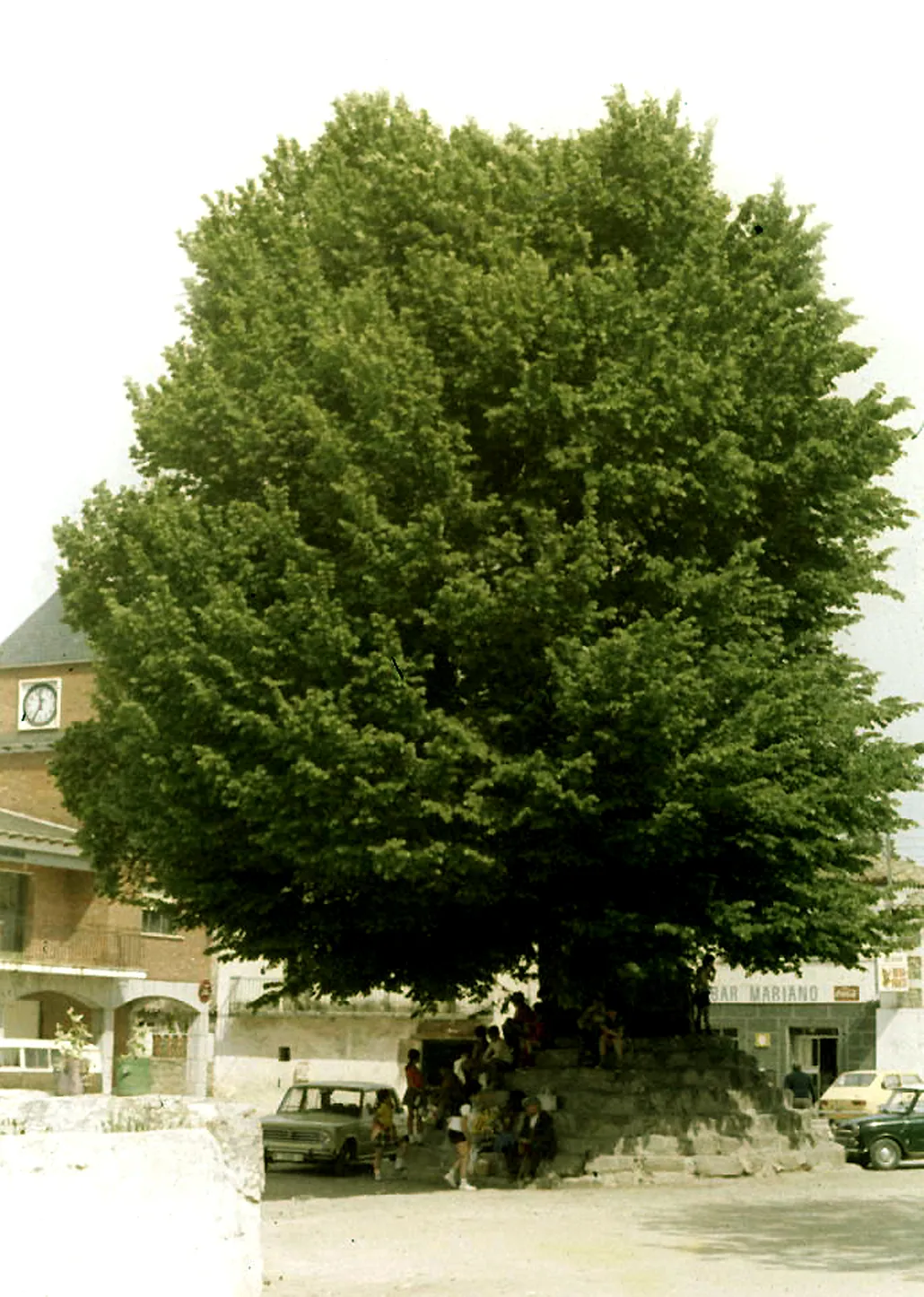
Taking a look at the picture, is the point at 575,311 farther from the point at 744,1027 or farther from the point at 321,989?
the point at 744,1027

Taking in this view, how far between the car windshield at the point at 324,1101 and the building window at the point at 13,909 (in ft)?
49.6

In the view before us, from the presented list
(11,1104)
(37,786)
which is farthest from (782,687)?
(37,786)

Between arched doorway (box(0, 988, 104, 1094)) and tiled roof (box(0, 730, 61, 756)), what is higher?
tiled roof (box(0, 730, 61, 756))

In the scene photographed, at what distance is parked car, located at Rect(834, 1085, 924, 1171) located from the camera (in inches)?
1178

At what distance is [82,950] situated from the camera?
153 feet

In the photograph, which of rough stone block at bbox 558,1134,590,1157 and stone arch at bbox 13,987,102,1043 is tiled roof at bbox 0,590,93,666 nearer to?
stone arch at bbox 13,987,102,1043

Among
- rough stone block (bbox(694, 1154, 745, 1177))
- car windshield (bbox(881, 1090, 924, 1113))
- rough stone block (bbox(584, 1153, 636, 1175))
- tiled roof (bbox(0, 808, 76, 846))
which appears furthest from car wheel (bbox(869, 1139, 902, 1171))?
tiled roof (bbox(0, 808, 76, 846))

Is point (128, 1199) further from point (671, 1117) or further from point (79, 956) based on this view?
point (79, 956)

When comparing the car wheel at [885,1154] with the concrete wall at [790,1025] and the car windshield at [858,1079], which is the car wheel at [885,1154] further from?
the concrete wall at [790,1025]

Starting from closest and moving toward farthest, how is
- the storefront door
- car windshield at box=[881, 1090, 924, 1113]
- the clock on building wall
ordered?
car windshield at box=[881, 1090, 924, 1113] < the storefront door < the clock on building wall

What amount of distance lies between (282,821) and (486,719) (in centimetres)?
315

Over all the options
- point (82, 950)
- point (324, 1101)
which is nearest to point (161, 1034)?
point (82, 950)

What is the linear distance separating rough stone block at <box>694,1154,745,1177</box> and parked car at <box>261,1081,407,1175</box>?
6.60 metres

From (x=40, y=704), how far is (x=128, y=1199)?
48772 mm
